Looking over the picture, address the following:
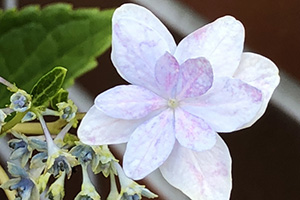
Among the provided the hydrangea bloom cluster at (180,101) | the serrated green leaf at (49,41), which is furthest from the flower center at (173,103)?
the serrated green leaf at (49,41)

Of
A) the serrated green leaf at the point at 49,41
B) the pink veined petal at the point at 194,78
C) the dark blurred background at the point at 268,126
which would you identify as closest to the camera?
the pink veined petal at the point at 194,78

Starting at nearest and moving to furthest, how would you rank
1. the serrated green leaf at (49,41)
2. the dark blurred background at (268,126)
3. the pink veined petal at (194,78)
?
the pink veined petal at (194,78), the serrated green leaf at (49,41), the dark blurred background at (268,126)

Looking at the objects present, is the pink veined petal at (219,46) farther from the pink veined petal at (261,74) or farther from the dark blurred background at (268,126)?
the dark blurred background at (268,126)

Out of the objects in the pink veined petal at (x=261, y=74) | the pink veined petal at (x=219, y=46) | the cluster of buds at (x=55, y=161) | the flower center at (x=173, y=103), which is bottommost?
the cluster of buds at (x=55, y=161)

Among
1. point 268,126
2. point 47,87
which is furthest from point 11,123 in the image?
point 268,126

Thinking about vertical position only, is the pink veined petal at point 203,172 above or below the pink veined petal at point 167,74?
below

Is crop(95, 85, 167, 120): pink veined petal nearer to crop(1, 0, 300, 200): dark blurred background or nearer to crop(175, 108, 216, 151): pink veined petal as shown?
crop(175, 108, 216, 151): pink veined petal

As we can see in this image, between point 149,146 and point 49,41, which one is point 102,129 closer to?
point 149,146

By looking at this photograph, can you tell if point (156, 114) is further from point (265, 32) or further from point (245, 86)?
point (265, 32)
